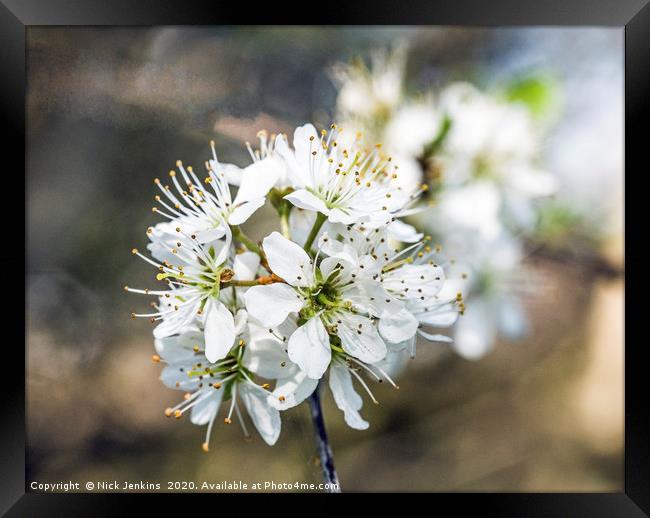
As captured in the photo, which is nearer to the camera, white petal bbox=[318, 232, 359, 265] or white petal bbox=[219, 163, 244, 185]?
white petal bbox=[318, 232, 359, 265]

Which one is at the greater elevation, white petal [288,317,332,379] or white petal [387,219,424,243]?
white petal [387,219,424,243]

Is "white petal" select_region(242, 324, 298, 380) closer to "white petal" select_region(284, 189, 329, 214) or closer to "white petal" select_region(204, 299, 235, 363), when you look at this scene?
"white petal" select_region(204, 299, 235, 363)

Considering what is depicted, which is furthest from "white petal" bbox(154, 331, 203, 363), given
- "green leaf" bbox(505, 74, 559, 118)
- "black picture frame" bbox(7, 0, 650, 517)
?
"green leaf" bbox(505, 74, 559, 118)

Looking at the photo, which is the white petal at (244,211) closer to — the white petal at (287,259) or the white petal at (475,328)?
the white petal at (287,259)

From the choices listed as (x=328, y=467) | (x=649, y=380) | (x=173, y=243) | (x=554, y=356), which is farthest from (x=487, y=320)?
(x=173, y=243)

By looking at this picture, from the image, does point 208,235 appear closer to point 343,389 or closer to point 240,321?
point 240,321

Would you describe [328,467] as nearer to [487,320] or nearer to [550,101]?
[487,320]
